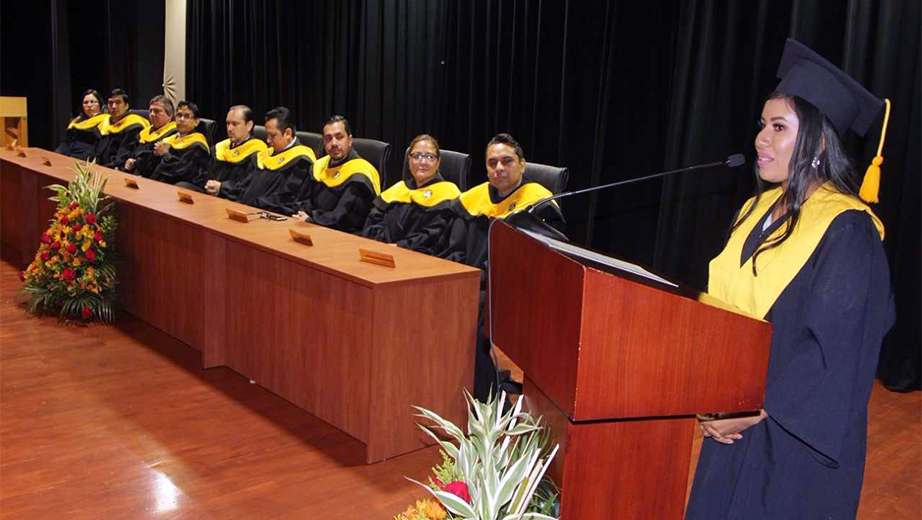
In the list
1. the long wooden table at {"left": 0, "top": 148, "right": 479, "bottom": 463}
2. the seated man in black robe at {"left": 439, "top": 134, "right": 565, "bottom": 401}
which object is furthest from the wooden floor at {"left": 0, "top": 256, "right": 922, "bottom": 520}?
the seated man in black robe at {"left": 439, "top": 134, "right": 565, "bottom": 401}

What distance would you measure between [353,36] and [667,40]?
333 cm

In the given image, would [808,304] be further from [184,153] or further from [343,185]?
[184,153]

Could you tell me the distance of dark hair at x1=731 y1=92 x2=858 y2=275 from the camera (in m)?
1.39

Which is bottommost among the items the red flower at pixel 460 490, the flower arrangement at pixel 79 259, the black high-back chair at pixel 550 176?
the flower arrangement at pixel 79 259

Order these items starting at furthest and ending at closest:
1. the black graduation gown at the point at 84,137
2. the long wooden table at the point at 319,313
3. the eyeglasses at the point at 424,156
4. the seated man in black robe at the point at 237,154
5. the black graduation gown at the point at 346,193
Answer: the black graduation gown at the point at 84,137 → the seated man in black robe at the point at 237,154 → the black graduation gown at the point at 346,193 → the eyeglasses at the point at 424,156 → the long wooden table at the point at 319,313

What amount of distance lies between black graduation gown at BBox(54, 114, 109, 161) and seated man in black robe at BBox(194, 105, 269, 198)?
2.10 m

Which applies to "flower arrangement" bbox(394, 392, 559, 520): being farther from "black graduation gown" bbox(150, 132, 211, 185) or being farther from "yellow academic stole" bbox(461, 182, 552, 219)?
"black graduation gown" bbox(150, 132, 211, 185)

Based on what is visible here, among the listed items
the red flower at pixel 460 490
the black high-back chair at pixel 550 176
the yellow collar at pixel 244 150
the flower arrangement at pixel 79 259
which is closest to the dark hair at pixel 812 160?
the red flower at pixel 460 490

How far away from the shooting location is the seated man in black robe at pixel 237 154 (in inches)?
246

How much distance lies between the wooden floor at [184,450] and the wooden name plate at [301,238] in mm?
698

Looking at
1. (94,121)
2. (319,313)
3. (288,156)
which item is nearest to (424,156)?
(319,313)

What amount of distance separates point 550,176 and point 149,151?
14.9ft

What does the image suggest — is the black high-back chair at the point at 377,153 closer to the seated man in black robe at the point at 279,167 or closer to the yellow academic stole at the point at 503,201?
the seated man in black robe at the point at 279,167

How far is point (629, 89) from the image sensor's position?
5.12 m
